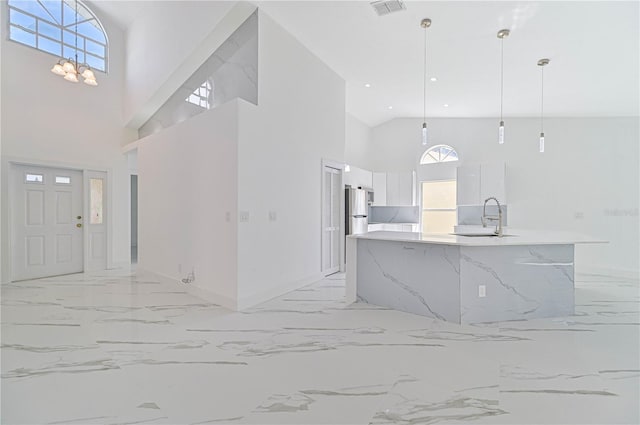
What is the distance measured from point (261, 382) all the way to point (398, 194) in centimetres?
640

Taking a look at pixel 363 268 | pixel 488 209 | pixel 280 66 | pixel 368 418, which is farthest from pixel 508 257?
pixel 488 209

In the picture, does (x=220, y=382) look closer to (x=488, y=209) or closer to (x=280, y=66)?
(x=280, y=66)

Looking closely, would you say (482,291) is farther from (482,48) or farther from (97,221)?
(97,221)

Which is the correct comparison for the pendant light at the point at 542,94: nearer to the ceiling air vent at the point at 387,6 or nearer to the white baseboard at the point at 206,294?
the ceiling air vent at the point at 387,6

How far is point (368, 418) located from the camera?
173cm

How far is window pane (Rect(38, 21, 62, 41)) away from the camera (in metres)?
5.30

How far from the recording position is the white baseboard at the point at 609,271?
545 cm

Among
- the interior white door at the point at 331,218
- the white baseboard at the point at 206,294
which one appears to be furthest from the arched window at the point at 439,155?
the white baseboard at the point at 206,294

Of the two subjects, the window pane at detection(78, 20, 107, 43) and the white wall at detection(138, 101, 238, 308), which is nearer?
the white wall at detection(138, 101, 238, 308)

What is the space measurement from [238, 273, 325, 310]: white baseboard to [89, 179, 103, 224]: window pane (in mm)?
4162

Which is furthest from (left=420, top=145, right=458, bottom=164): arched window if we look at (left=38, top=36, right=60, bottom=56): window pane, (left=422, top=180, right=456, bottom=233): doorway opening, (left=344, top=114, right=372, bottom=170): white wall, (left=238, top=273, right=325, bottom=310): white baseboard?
(left=38, top=36, right=60, bottom=56): window pane

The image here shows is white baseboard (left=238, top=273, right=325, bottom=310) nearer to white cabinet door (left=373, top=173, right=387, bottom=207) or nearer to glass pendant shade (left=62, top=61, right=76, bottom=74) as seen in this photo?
white cabinet door (left=373, top=173, right=387, bottom=207)

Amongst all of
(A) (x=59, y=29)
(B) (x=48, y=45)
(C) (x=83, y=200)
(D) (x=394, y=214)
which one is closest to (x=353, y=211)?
(D) (x=394, y=214)

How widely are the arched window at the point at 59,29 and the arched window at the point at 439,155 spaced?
6974 millimetres
